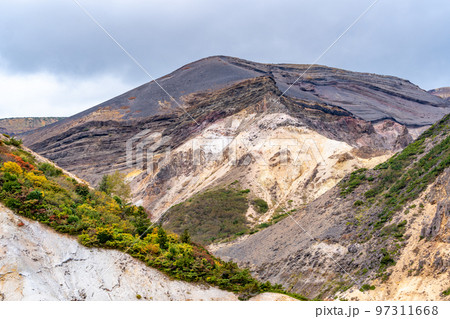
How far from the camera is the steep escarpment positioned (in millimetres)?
18766

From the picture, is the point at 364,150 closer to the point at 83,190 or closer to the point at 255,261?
the point at 255,261

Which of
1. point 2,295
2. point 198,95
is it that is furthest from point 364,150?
point 198,95

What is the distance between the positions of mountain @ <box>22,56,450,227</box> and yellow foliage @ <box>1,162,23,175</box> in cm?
3252

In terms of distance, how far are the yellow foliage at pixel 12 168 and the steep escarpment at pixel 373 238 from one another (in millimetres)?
15818

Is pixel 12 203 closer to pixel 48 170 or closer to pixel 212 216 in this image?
pixel 48 170

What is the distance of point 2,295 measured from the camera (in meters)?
10.2

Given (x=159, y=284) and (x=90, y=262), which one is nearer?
(x=90, y=262)

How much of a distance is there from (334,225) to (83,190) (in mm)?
17874

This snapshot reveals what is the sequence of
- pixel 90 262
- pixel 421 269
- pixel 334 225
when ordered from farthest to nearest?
pixel 334 225 → pixel 421 269 → pixel 90 262

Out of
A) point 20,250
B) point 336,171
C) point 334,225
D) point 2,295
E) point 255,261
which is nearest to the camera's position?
point 2,295

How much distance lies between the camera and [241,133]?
212ft

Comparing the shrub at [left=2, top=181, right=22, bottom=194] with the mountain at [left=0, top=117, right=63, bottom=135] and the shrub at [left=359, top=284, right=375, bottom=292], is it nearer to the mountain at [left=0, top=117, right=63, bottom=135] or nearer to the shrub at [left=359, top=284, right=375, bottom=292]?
the shrub at [left=359, top=284, right=375, bottom=292]

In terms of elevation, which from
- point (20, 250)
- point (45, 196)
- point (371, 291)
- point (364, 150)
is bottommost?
point (371, 291)

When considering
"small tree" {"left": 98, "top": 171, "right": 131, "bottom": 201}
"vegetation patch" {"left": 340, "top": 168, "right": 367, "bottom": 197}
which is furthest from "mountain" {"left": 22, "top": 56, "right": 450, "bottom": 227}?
"small tree" {"left": 98, "top": 171, "right": 131, "bottom": 201}
